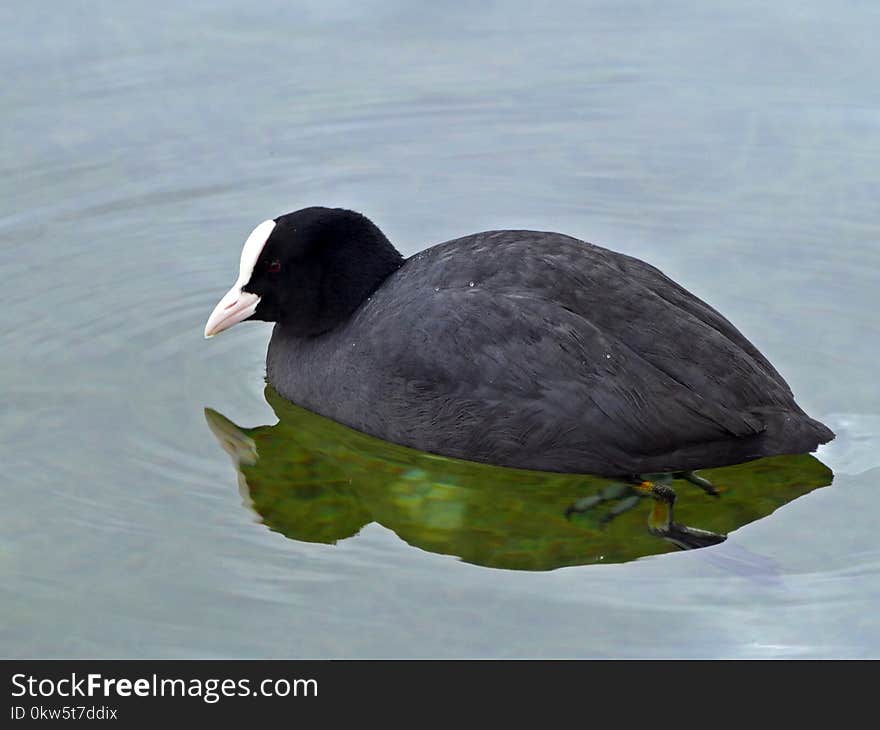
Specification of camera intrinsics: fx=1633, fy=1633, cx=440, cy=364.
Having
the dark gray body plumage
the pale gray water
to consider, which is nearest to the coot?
the dark gray body plumage

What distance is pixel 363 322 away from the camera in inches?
253

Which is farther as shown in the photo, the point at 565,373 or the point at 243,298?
the point at 243,298

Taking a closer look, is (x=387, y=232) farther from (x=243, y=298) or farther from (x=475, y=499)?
(x=475, y=499)

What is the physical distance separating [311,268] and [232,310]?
0.37 m

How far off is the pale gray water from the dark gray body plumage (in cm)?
42

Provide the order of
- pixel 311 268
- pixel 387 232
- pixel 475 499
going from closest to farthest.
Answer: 1. pixel 475 499
2. pixel 311 268
3. pixel 387 232

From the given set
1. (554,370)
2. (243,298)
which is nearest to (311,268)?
(243,298)

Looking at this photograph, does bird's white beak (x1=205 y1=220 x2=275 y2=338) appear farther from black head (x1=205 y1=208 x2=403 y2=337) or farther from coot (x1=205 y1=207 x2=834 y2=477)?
coot (x1=205 y1=207 x2=834 y2=477)

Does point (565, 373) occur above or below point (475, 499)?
above

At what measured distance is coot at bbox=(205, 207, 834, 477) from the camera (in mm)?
5906

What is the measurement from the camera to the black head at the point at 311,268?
21.7 feet

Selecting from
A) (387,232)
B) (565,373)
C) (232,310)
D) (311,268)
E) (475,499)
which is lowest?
(475,499)

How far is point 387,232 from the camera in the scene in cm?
783

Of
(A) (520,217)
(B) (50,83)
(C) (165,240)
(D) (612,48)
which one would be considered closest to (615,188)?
(A) (520,217)
